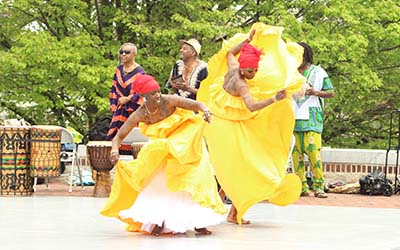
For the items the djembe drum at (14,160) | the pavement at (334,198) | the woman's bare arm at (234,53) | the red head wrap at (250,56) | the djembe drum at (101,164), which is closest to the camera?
the red head wrap at (250,56)

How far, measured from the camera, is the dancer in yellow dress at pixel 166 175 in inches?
392

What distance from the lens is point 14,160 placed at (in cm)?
1542

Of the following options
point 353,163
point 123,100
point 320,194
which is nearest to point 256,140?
point 123,100

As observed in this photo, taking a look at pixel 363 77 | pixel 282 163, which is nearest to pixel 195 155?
pixel 282 163

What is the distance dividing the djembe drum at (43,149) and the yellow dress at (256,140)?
4411 millimetres

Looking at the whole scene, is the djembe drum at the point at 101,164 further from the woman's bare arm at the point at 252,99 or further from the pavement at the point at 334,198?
the woman's bare arm at the point at 252,99

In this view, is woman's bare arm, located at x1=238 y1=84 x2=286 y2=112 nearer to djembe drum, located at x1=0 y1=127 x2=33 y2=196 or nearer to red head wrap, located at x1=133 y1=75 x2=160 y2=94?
red head wrap, located at x1=133 y1=75 x2=160 y2=94

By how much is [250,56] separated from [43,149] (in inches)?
216

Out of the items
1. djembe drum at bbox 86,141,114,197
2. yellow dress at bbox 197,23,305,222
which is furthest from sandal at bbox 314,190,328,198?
yellow dress at bbox 197,23,305,222

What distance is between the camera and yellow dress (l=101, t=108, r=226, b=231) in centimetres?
1003

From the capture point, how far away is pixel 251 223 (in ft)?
38.1

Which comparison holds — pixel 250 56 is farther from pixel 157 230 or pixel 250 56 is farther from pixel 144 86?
pixel 157 230

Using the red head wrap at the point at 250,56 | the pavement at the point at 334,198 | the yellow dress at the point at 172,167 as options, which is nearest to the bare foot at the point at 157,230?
the yellow dress at the point at 172,167

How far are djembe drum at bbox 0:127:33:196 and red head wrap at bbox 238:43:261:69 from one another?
5.40 meters
